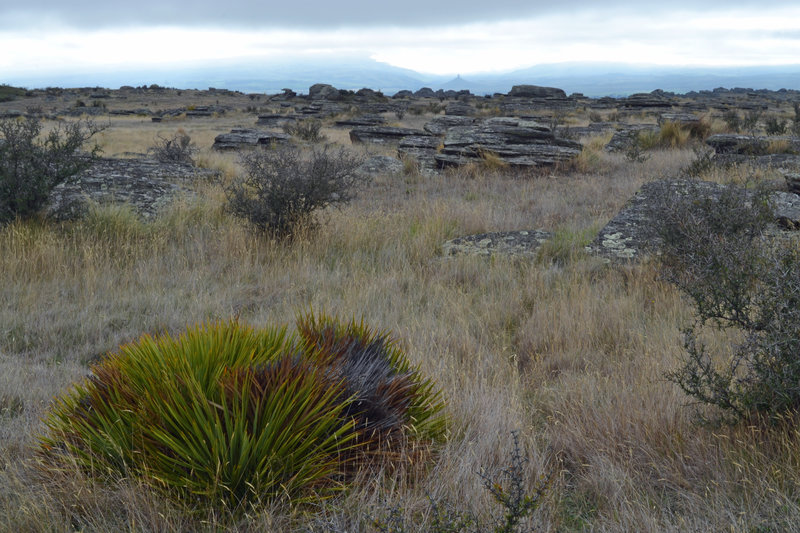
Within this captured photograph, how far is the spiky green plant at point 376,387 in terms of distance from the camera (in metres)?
2.29

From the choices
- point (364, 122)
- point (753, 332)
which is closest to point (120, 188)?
point (753, 332)

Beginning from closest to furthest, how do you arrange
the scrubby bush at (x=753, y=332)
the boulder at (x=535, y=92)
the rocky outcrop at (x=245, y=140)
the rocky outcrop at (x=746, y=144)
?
the scrubby bush at (x=753, y=332) < the rocky outcrop at (x=746, y=144) < the rocky outcrop at (x=245, y=140) < the boulder at (x=535, y=92)

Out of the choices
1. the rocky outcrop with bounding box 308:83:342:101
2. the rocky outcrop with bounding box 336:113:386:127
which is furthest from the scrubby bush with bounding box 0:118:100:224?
the rocky outcrop with bounding box 308:83:342:101

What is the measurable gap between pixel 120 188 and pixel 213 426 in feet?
25.2

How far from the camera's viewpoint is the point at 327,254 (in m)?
6.51

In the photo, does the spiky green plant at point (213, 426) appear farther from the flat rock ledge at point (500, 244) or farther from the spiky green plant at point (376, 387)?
the flat rock ledge at point (500, 244)

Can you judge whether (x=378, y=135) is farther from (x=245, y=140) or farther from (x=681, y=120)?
(x=681, y=120)

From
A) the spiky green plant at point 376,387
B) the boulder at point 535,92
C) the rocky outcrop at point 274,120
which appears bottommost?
the spiky green plant at point 376,387

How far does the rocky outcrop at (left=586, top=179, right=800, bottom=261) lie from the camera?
19.2ft

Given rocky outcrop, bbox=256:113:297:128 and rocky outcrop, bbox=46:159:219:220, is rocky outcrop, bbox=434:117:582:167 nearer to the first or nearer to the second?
rocky outcrop, bbox=46:159:219:220

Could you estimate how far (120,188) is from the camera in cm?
857

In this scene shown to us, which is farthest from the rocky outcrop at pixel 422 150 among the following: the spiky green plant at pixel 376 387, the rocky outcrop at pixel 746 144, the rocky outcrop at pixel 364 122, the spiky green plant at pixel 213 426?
the rocky outcrop at pixel 364 122

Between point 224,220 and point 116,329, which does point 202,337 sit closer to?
point 116,329

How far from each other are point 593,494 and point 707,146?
14.3m
